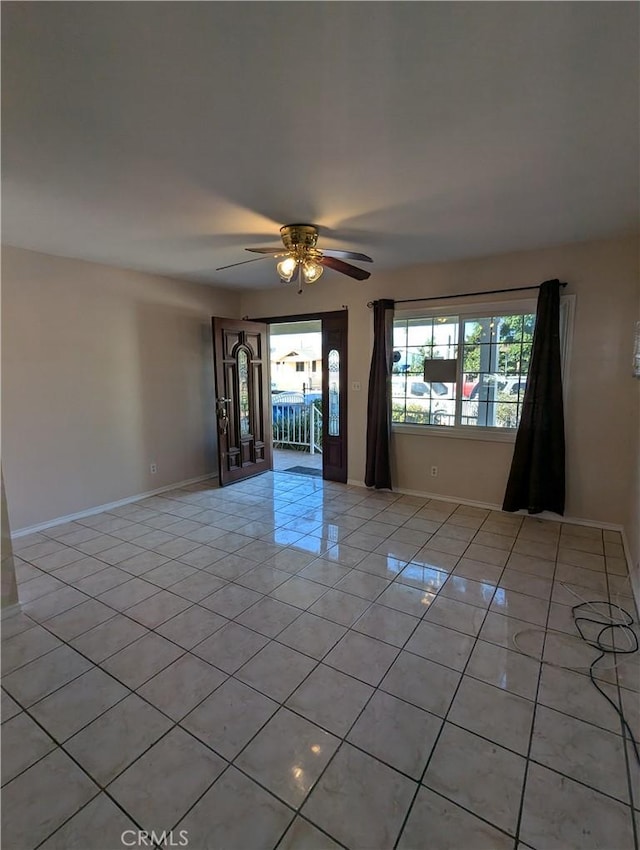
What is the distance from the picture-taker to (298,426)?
737cm

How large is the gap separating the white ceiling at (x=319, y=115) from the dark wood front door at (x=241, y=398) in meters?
2.13

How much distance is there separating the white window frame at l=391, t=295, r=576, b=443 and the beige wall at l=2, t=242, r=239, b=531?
261cm

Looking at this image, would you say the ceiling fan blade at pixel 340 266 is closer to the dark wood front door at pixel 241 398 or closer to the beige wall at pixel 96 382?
the dark wood front door at pixel 241 398

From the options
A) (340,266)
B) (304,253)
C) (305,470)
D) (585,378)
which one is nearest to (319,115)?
(304,253)

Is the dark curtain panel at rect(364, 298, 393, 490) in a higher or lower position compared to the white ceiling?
lower

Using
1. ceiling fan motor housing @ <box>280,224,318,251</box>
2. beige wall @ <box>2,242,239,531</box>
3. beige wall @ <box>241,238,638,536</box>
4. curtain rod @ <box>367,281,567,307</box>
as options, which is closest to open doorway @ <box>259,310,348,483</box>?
curtain rod @ <box>367,281,567,307</box>

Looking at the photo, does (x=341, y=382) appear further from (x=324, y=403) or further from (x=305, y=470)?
(x=305, y=470)

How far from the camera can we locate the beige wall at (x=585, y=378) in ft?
11.0

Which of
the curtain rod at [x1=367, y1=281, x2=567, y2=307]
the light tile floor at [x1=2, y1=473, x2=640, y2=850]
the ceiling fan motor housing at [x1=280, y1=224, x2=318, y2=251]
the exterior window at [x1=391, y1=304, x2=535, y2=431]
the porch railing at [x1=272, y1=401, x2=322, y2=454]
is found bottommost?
the light tile floor at [x1=2, y1=473, x2=640, y2=850]

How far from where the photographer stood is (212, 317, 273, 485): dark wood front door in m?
4.95

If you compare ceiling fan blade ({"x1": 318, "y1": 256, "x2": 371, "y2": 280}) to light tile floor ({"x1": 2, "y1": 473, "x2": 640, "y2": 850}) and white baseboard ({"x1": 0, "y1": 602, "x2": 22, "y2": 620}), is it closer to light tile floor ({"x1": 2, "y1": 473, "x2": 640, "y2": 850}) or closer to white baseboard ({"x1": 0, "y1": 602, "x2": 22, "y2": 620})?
light tile floor ({"x1": 2, "y1": 473, "x2": 640, "y2": 850})

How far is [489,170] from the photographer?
83.4 inches

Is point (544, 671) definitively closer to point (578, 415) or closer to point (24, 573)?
point (578, 415)

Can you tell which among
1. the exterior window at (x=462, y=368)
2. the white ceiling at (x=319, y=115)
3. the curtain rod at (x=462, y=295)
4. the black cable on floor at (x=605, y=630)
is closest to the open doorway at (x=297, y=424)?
the exterior window at (x=462, y=368)
